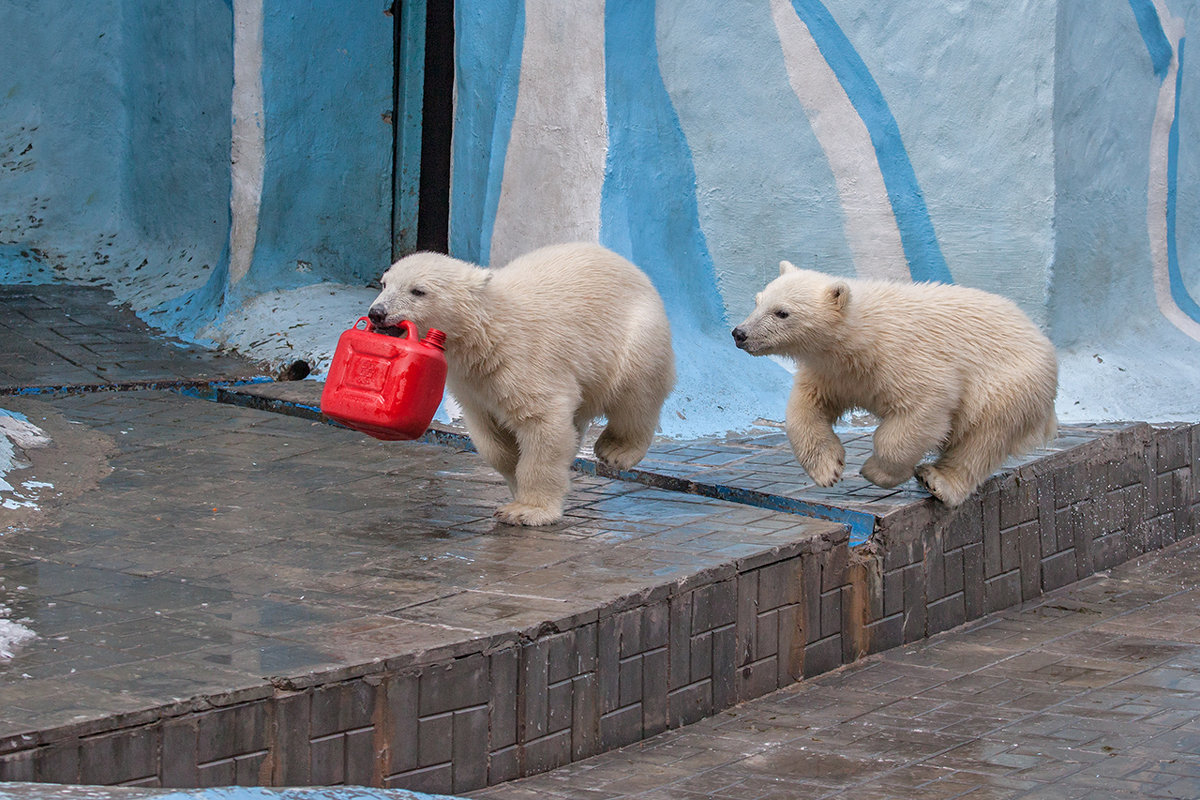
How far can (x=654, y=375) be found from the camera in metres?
4.71

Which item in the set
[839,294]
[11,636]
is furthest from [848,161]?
[11,636]

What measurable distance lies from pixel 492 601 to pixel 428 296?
1032 millimetres

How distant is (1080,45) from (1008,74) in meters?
0.43

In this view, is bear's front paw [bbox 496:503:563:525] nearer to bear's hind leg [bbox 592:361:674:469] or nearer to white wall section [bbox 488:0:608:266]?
bear's hind leg [bbox 592:361:674:469]

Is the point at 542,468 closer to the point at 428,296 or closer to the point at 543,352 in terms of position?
the point at 543,352

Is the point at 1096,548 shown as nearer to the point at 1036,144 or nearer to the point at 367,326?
the point at 1036,144

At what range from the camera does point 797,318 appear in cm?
444

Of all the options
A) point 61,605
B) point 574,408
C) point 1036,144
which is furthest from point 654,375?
point 1036,144

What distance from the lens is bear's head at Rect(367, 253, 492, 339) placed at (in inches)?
163

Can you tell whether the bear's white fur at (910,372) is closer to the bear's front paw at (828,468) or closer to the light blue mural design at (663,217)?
the bear's front paw at (828,468)

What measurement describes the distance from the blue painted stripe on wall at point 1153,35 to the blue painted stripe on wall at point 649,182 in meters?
2.39

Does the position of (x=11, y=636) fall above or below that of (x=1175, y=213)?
below

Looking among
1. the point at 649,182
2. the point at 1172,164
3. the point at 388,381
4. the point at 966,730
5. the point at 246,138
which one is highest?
the point at 246,138

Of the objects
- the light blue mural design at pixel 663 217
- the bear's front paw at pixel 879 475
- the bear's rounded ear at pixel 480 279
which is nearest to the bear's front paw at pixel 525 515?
the bear's rounded ear at pixel 480 279
